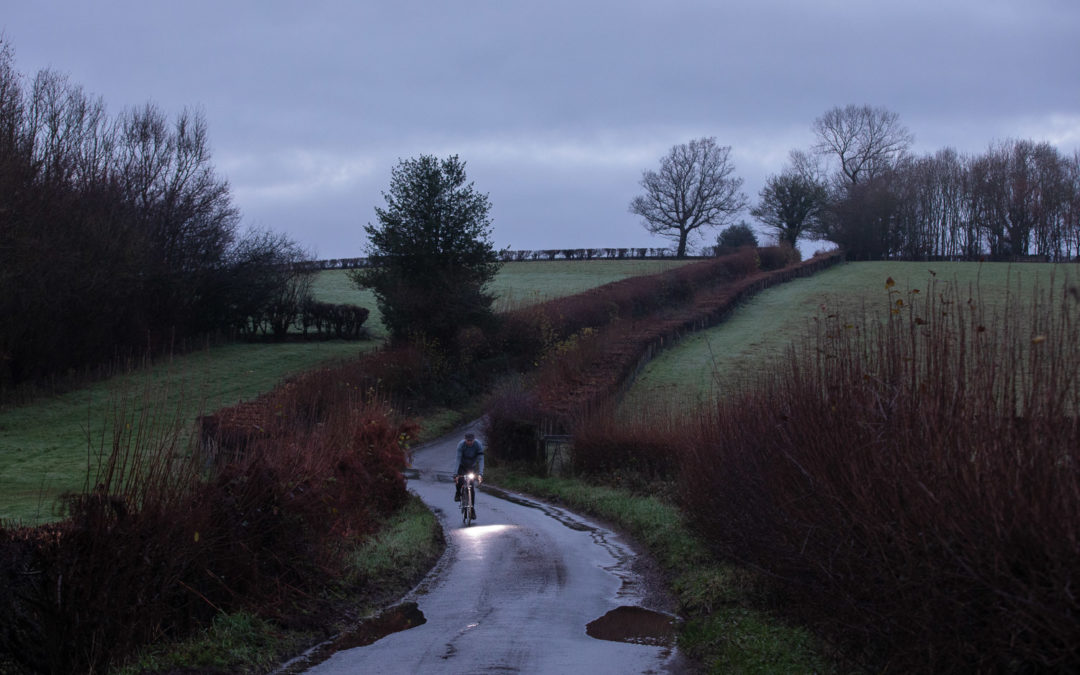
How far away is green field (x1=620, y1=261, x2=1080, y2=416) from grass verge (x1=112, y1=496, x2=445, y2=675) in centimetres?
598

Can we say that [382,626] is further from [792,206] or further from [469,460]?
[792,206]

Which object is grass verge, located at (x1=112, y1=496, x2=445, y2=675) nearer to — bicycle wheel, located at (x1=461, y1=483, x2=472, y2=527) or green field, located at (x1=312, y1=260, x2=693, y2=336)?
bicycle wheel, located at (x1=461, y1=483, x2=472, y2=527)

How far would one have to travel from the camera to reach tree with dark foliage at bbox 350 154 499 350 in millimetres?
45750

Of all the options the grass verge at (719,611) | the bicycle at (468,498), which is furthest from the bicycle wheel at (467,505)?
the grass verge at (719,611)

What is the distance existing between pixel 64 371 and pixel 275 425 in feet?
109

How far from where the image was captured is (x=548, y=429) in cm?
2994

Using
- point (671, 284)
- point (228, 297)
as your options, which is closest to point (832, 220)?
point (671, 284)

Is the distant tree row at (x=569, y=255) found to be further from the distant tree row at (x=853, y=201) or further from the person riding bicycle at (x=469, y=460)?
the person riding bicycle at (x=469, y=460)

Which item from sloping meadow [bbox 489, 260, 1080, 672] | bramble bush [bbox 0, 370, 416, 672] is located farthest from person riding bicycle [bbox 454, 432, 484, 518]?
sloping meadow [bbox 489, 260, 1080, 672]

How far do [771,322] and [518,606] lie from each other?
42.4m

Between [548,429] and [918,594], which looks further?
[548,429]

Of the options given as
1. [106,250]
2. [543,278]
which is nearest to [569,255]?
[543,278]

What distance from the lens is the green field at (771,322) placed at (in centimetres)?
3381

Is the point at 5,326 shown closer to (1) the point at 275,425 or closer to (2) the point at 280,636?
(1) the point at 275,425
